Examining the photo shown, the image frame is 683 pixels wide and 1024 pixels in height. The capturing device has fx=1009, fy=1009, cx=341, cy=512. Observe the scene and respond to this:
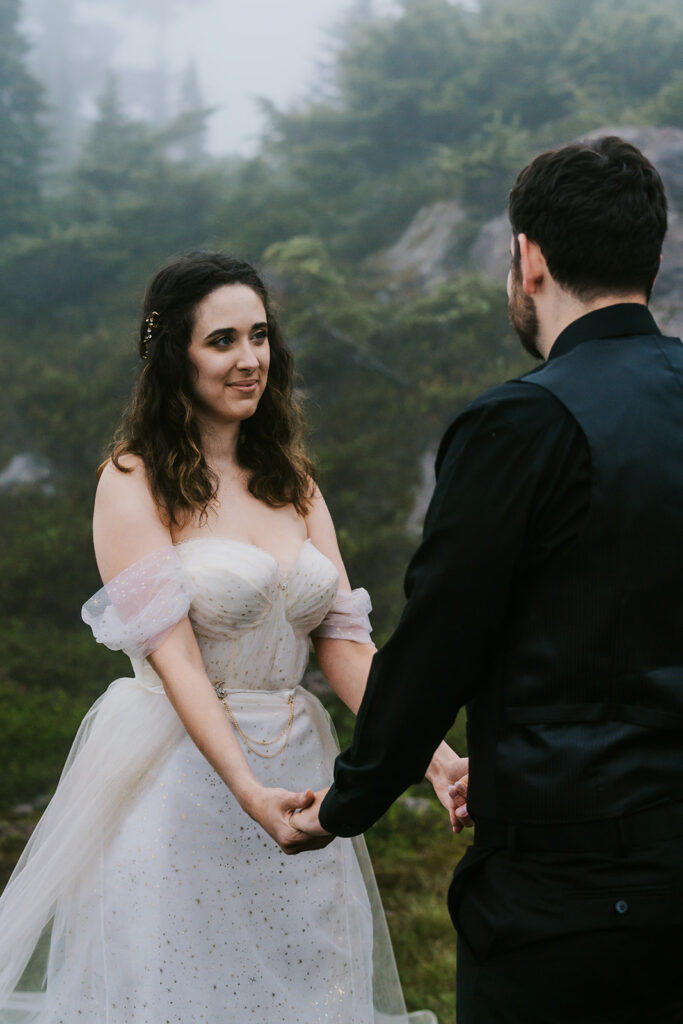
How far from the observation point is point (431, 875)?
18.7 ft

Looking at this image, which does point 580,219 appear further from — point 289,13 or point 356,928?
point 289,13

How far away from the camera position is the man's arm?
5.08ft

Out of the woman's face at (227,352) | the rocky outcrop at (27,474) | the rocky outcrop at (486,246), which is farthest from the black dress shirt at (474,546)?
the rocky outcrop at (27,474)

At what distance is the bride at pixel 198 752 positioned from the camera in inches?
98.4

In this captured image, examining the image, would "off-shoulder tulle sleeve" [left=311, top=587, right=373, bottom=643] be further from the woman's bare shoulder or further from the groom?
the groom

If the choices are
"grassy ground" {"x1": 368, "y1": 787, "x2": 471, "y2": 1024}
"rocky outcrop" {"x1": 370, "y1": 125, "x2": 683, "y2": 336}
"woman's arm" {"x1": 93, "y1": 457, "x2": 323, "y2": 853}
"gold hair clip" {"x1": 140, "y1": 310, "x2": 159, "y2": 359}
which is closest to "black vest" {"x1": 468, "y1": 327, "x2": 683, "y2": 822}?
"woman's arm" {"x1": 93, "y1": 457, "x2": 323, "y2": 853}

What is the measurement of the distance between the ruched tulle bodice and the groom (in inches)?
39.7

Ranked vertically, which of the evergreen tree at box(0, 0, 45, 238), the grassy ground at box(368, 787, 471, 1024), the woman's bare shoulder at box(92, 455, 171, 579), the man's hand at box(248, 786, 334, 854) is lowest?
the grassy ground at box(368, 787, 471, 1024)

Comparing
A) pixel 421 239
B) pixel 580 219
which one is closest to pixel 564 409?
pixel 580 219

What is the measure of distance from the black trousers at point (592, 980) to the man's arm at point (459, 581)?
1.13 ft

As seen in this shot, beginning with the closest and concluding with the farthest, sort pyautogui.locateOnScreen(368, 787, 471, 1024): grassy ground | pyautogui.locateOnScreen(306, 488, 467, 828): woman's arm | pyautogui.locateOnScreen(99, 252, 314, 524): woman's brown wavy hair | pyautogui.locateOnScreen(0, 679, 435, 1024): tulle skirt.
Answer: pyautogui.locateOnScreen(0, 679, 435, 1024): tulle skirt, pyautogui.locateOnScreen(99, 252, 314, 524): woman's brown wavy hair, pyautogui.locateOnScreen(306, 488, 467, 828): woman's arm, pyautogui.locateOnScreen(368, 787, 471, 1024): grassy ground

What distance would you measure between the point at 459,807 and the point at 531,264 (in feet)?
4.02

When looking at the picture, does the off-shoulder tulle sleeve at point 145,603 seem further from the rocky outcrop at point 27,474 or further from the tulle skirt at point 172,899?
the rocky outcrop at point 27,474

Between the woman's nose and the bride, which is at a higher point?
the woman's nose
